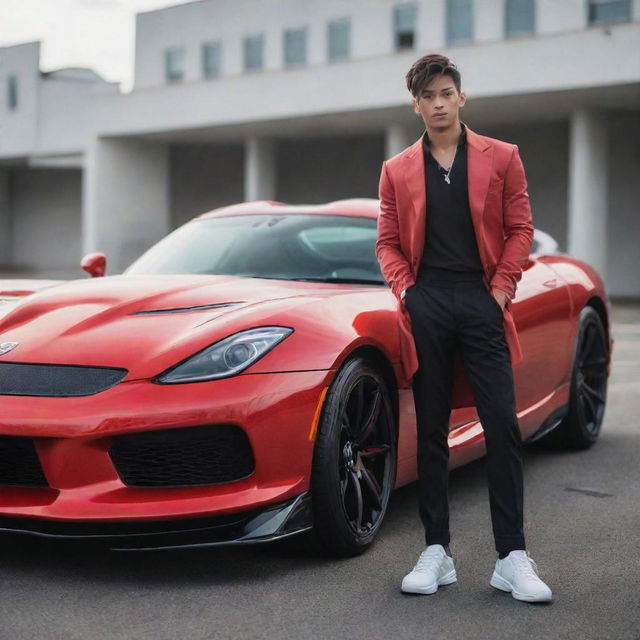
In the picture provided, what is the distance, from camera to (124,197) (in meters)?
34.2

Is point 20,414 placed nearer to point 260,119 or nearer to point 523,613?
point 523,613

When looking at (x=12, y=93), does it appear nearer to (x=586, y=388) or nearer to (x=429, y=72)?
(x=586, y=388)

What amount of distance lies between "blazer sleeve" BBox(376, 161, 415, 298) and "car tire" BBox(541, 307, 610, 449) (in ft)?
7.79

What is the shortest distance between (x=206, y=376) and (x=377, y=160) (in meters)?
31.0

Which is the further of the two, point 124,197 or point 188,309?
point 124,197

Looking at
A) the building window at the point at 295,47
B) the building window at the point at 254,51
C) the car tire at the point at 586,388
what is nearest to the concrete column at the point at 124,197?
the building window at the point at 254,51

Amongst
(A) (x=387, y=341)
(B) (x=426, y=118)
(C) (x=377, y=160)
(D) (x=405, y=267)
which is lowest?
(A) (x=387, y=341)

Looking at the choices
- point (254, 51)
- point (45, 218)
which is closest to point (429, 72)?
point (254, 51)

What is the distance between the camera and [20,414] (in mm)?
3234

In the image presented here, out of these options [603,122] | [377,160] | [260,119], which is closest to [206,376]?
[603,122]

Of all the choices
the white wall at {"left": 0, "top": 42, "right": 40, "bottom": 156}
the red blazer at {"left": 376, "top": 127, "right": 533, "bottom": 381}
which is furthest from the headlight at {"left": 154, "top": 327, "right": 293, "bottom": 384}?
the white wall at {"left": 0, "top": 42, "right": 40, "bottom": 156}

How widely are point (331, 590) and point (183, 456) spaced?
2.05 ft

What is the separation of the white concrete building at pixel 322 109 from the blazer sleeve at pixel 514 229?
19958 millimetres

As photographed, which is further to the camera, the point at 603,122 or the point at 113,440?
the point at 603,122
